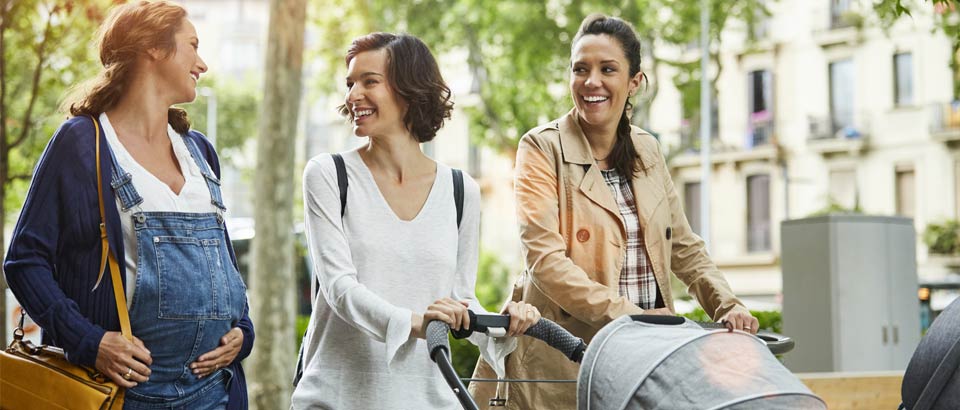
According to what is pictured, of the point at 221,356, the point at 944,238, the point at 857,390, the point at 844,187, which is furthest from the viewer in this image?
the point at 844,187

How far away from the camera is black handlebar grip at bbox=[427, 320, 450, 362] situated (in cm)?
331

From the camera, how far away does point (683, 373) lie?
2855mm

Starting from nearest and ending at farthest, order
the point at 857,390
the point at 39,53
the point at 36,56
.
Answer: the point at 857,390
the point at 39,53
the point at 36,56

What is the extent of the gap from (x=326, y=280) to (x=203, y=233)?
374mm

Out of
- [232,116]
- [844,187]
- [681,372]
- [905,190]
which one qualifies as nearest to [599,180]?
[681,372]

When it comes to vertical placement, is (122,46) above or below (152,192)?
above

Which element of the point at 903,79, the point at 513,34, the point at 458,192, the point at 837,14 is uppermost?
the point at 837,14

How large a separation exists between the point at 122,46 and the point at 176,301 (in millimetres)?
755

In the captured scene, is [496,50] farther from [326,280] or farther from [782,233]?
[326,280]

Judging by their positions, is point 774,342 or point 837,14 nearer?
point 774,342

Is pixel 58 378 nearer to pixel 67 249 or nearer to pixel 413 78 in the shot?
pixel 67 249

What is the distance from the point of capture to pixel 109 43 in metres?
3.72

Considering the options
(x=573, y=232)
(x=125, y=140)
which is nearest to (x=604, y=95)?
(x=573, y=232)

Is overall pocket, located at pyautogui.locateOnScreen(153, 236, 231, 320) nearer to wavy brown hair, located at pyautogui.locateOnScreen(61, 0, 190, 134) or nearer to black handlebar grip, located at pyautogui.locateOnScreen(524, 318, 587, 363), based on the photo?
wavy brown hair, located at pyautogui.locateOnScreen(61, 0, 190, 134)
